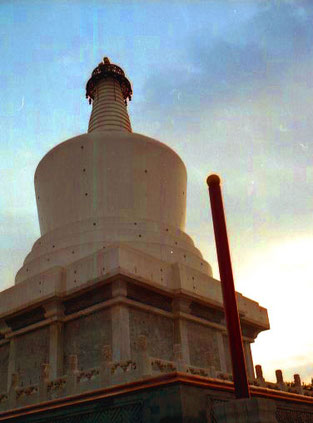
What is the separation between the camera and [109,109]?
74.7 feet

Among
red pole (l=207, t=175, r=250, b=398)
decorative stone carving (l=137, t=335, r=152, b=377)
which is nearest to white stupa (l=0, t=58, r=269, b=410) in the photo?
decorative stone carving (l=137, t=335, r=152, b=377)

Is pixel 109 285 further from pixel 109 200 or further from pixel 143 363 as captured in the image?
pixel 109 200

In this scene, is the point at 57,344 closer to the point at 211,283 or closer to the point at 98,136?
the point at 211,283

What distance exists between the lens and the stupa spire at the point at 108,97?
22233 millimetres

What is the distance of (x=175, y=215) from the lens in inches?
755

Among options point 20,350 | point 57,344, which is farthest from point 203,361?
point 20,350

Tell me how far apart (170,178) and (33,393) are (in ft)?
35.0

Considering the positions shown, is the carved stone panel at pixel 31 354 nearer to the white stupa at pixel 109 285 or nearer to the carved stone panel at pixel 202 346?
the white stupa at pixel 109 285

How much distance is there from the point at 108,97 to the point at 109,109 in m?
1.03

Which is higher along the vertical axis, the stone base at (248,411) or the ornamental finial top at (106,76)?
the ornamental finial top at (106,76)

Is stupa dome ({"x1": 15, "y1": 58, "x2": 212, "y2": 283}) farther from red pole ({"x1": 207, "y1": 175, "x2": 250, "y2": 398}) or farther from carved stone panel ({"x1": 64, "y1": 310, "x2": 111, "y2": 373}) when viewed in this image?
red pole ({"x1": 207, "y1": 175, "x2": 250, "y2": 398})

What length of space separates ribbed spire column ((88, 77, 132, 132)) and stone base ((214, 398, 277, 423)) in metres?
16.4

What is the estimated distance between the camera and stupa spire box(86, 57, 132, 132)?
2223 cm

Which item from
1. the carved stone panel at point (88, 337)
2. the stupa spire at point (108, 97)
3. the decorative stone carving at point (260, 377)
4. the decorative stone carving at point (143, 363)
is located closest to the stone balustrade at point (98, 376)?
the decorative stone carving at point (143, 363)
